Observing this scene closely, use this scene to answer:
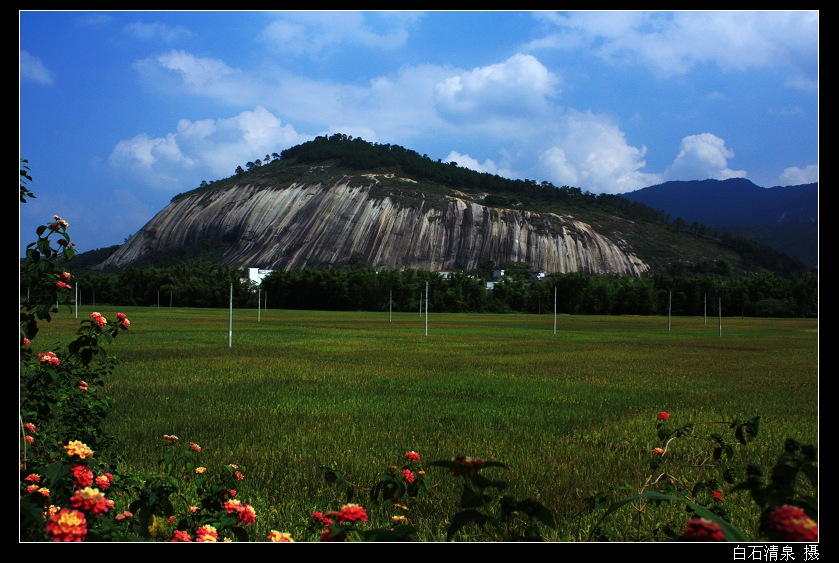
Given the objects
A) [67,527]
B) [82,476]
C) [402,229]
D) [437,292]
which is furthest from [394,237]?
[67,527]

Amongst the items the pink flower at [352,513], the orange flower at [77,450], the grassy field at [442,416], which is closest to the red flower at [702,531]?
the pink flower at [352,513]

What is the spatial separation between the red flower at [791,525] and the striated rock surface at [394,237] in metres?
123

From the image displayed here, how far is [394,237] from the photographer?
130m

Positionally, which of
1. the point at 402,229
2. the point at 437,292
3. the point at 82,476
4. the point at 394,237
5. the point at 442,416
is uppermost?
the point at 402,229

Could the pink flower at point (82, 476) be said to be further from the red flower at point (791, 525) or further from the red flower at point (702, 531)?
the red flower at point (791, 525)

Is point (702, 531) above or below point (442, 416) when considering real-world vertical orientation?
above

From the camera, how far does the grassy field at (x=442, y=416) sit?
17.0ft

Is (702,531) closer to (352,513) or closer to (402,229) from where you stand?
(352,513)

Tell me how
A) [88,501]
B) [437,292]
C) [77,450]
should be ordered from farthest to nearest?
[437,292]
[77,450]
[88,501]

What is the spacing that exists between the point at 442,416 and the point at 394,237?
121 metres

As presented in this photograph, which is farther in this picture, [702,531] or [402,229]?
[402,229]

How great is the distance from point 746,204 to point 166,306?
237 feet
